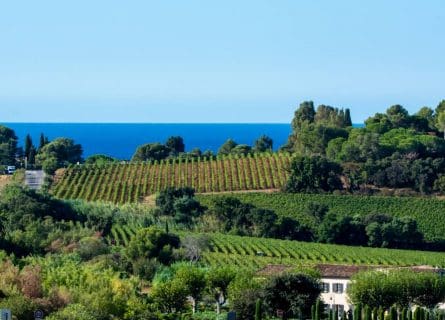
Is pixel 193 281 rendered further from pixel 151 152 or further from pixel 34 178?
pixel 151 152

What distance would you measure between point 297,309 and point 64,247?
23.1m

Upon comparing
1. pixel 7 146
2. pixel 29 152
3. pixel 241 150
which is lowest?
pixel 29 152

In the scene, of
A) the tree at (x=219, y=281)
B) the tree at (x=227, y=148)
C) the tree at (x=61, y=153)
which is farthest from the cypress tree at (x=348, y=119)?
the tree at (x=219, y=281)

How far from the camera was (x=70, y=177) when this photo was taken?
113m

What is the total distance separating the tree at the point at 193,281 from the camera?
66.1 m

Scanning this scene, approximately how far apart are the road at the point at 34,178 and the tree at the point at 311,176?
76.3 ft

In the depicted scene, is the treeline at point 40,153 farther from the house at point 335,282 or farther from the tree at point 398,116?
the house at point 335,282

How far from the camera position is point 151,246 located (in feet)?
261

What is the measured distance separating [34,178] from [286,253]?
40.3 meters

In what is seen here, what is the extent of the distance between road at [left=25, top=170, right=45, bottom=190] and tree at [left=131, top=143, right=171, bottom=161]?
13395 mm

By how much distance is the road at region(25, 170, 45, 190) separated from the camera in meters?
113

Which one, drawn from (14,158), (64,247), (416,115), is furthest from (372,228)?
(14,158)

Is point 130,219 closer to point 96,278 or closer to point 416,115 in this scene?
point 96,278

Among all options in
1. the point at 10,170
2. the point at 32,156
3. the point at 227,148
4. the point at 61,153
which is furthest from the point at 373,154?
the point at 32,156
